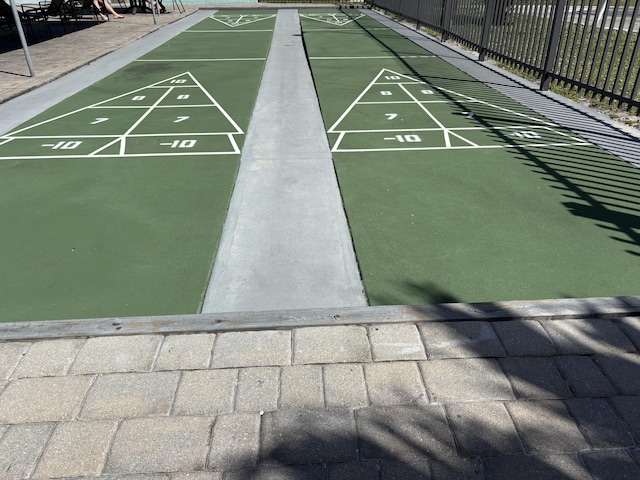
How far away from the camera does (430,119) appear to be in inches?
320

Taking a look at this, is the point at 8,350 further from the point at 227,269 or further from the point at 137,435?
the point at 227,269

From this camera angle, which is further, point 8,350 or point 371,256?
point 371,256

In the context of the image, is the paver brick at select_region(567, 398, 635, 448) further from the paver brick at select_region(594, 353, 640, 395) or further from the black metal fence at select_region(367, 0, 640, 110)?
the black metal fence at select_region(367, 0, 640, 110)

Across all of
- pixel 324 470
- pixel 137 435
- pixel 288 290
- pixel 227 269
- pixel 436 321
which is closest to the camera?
pixel 324 470

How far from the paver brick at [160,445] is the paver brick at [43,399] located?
39 cm

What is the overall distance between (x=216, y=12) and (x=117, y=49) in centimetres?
1335

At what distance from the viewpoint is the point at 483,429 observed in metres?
2.61

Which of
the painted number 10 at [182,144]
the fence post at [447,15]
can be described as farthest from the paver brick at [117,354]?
the fence post at [447,15]

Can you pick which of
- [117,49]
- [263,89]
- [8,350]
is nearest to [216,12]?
[117,49]

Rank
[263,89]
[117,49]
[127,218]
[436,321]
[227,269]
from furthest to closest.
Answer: [117,49] < [263,89] < [127,218] < [227,269] < [436,321]

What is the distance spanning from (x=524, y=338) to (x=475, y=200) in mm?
2395

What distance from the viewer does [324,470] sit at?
7.85 ft

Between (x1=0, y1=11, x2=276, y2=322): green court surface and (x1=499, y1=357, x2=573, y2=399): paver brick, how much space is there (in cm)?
226

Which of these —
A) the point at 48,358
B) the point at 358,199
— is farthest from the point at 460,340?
the point at 48,358
